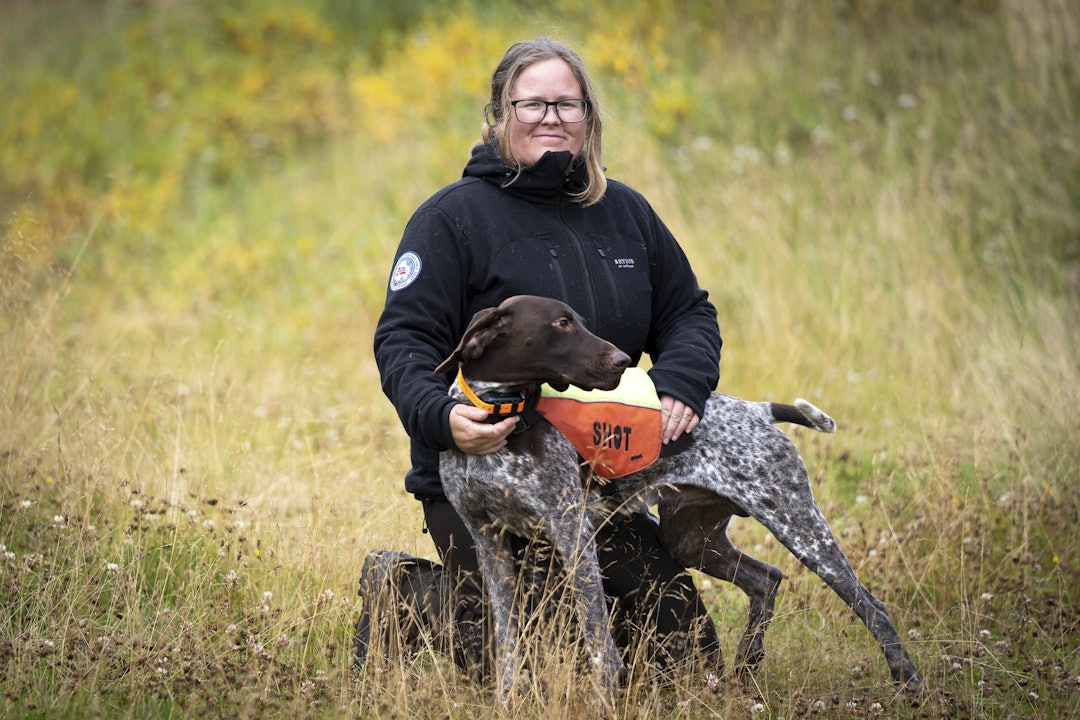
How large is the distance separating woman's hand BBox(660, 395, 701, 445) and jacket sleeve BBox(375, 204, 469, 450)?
69 centimetres

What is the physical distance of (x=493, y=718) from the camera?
3.28 m

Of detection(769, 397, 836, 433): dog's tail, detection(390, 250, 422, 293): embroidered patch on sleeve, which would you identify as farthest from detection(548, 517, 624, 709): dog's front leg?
detection(390, 250, 422, 293): embroidered patch on sleeve

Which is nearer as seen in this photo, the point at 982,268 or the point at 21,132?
the point at 982,268

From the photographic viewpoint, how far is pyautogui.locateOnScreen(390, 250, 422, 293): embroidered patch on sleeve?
→ 342cm

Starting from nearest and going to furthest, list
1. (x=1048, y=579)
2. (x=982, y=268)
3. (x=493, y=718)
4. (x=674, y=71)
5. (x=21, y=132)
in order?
(x=493, y=718) → (x=1048, y=579) → (x=982, y=268) → (x=674, y=71) → (x=21, y=132)

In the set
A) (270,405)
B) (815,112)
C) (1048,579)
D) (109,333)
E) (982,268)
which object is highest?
(815,112)

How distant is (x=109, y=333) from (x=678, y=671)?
19.1 feet

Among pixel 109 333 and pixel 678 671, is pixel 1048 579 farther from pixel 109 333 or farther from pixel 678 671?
pixel 109 333

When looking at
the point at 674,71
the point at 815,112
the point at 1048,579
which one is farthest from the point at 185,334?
the point at 1048,579

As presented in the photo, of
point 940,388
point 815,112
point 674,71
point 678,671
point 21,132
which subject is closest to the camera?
point 678,671

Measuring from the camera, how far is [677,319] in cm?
379

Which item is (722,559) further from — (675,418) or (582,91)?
(582,91)

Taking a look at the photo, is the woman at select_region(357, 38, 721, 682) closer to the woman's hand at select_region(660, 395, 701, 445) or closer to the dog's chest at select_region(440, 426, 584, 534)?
the woman's hand at select_region(660, 395, 701, 445)

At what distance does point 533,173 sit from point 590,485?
1.02 m
